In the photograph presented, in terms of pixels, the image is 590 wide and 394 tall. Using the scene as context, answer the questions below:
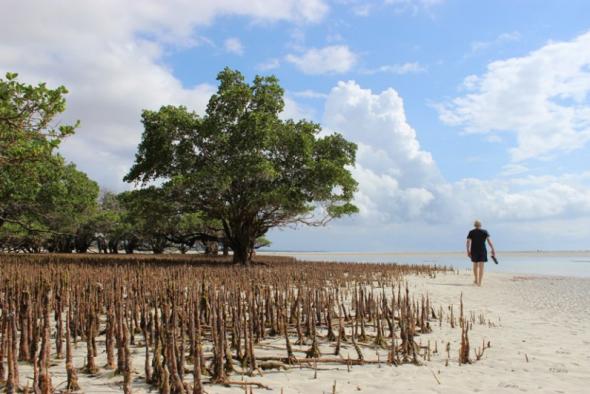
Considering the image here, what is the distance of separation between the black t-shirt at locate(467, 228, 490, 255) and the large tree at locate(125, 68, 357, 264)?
7.06 m

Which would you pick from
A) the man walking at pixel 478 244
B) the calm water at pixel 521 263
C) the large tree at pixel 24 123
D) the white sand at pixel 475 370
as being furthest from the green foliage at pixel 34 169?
the calm water at pixel 521 263

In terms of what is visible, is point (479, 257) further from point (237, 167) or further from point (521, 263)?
point (521, 263)

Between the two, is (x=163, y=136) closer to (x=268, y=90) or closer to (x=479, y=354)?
(x=268, y=90)

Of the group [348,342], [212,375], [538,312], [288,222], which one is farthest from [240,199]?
[212,375]

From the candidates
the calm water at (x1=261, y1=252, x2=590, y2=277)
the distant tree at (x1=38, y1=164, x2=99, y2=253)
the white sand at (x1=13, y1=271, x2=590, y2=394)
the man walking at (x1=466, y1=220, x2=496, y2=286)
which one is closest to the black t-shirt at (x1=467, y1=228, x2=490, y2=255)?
the man walking at (x1=466, y1=220, x2=496, y2=286)

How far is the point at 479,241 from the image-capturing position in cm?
1421

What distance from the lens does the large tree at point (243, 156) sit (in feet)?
64.6

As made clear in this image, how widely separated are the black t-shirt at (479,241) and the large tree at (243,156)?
7.06 metres

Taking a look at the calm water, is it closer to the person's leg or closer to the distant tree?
the person's leg

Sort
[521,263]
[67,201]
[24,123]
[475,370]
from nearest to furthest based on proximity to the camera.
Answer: [475,370], [24,123], [67,201], [521,263]

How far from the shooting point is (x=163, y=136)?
20.4 meters

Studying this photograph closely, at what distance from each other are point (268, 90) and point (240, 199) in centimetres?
503

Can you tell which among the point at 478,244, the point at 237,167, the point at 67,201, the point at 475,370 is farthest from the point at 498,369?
the point at 67,201

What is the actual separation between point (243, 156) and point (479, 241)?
9.84m
